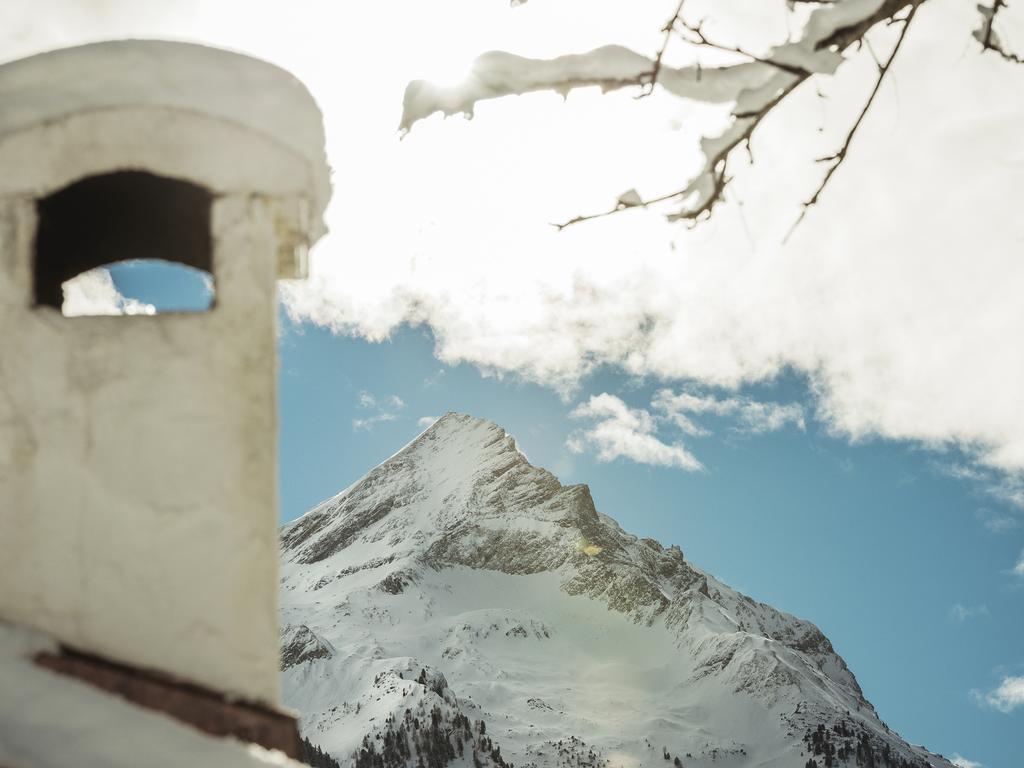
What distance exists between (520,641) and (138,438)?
121647 mm

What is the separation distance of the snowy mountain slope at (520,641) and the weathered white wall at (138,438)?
81.8m

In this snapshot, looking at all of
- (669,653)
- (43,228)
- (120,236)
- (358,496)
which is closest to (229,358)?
→ (43,228)

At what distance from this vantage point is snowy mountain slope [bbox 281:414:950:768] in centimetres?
8438

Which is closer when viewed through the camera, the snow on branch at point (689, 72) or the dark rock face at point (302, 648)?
the snow on branch at point (689, 72)

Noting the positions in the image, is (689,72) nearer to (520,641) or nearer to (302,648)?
(302,648)

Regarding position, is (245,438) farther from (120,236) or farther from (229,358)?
(120,236)

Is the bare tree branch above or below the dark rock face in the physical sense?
below

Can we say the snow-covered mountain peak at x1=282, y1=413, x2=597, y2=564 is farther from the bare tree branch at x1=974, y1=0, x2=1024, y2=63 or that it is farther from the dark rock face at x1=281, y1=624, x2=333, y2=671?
the bare tree branch at x1=974, y1=0, x2=1024, y2=63

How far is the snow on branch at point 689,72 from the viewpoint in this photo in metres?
2.48

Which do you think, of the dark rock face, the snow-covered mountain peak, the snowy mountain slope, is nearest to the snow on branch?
the snowy mountain slope

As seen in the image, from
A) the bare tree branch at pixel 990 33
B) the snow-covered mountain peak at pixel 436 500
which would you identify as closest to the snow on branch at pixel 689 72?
the bare tree branch at pixel 990 33

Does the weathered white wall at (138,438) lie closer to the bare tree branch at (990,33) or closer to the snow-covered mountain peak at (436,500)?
the bare tree branch at (990,33)

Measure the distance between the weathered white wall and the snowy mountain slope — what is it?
268 ft

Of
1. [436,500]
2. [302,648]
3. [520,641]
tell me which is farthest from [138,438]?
[436,500]
